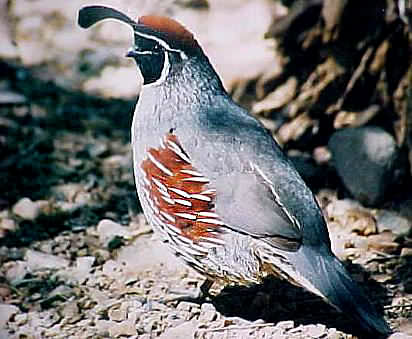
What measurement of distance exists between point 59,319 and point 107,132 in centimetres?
244

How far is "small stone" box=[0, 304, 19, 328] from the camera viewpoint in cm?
466

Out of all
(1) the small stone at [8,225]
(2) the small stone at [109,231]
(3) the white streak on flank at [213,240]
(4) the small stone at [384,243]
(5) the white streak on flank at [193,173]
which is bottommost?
(4) the small stone at [384,243]

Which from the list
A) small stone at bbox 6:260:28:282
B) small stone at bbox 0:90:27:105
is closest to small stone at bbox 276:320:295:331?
small stone at bbox 6:260:28:282

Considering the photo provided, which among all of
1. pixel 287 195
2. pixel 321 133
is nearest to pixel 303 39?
pixel 321 133

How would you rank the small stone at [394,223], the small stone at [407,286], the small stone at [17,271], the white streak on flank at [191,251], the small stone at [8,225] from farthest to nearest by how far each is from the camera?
the small stone at [8,225], the small stone at [394,223], the small stone at [17,271], the small stone at [407,286], the white streak on flank at [191,251]

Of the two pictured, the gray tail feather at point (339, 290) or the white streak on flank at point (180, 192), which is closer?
the gray tail feather at point (339, 290)

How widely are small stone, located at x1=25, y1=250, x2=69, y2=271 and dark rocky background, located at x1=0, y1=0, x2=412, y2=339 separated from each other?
0.01m

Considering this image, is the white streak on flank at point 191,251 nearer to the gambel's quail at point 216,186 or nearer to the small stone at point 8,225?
the gambel's quail at point 216,186

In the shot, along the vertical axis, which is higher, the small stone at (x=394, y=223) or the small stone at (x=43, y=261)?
the small stone at (x=394, y=223)

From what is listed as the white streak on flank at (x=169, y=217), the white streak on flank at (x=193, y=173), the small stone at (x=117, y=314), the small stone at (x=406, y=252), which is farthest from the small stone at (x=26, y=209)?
the small stone at (x=406, y=252)

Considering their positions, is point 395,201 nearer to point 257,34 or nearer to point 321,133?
point 321,133

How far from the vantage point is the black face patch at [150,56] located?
456 cm

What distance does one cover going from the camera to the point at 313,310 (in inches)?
177

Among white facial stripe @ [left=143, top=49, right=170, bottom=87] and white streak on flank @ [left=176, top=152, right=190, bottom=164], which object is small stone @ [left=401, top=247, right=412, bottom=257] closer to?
white streak on flank @ [left=176, top=152, right=190, bottom=164]
